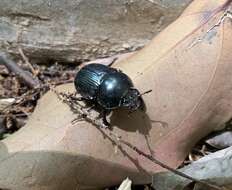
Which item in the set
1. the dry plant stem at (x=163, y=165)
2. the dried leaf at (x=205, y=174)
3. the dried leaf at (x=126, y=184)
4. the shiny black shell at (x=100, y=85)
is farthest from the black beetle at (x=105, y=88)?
the dried leaf at (x=205, y=174)

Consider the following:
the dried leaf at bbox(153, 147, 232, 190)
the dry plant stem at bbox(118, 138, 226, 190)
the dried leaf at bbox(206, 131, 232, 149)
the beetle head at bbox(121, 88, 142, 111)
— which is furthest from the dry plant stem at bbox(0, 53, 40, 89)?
the dried leaf at bbox(206, 131, 232, 149)

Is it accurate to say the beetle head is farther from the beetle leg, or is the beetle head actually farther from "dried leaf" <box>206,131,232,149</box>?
"dried leaf" <box>206,131,232,149</box>

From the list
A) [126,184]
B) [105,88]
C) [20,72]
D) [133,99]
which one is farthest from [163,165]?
[20,72]

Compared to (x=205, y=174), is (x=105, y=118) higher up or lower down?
higher up

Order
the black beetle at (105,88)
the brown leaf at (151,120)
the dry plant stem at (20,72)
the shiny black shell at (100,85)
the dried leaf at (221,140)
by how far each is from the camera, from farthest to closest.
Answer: the dry plant stem at (20,72) < the dried leaf at (221,140) < the shiny black shell at (100,85) < the black beetle at (105,88) < the brown leaf at (151,120)

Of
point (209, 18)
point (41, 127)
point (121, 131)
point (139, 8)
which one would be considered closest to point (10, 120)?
point (41, 127)

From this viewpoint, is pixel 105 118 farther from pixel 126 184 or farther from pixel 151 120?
pixel 126 184

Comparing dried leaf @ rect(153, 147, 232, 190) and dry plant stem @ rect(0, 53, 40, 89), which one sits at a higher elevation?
dry plant stem @ rect(0, 53, 40, 89)

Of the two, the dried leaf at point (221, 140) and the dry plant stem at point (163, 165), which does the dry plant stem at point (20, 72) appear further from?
the dried leaf at point (221, 140)
